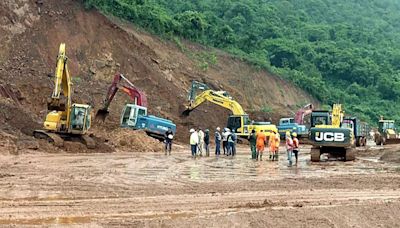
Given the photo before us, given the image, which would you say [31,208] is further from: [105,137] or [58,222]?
[105,137]

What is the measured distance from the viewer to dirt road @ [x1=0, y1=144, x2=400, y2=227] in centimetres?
1034

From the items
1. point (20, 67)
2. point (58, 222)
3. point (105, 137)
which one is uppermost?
point (20, 67)

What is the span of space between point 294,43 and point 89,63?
165 feet

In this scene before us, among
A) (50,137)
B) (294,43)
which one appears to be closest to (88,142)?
(50,137)

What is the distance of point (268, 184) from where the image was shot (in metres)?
16.7

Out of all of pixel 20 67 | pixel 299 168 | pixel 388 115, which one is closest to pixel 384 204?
pixel 299 168

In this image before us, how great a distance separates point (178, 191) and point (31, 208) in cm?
416

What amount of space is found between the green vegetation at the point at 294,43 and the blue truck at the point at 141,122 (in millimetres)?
15588

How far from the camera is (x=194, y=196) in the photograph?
13.6m

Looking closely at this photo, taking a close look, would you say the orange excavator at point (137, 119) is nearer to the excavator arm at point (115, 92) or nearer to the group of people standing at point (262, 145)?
the excavator arm at point (115, 92)

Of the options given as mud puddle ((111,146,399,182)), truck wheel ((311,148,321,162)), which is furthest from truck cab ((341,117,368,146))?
mud puddle ((111,146,399,182))

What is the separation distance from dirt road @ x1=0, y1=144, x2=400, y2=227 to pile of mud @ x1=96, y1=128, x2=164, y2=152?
11.0 metres

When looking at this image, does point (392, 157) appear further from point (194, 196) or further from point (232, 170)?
point (194, 196)

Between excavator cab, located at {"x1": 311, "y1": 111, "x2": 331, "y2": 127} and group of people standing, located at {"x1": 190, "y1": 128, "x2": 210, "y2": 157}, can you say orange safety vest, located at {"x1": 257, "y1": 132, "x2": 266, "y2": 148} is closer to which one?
group of people standing, located at {"x1": 190, "y1": 128, "x2": 210, "y2": 157}
